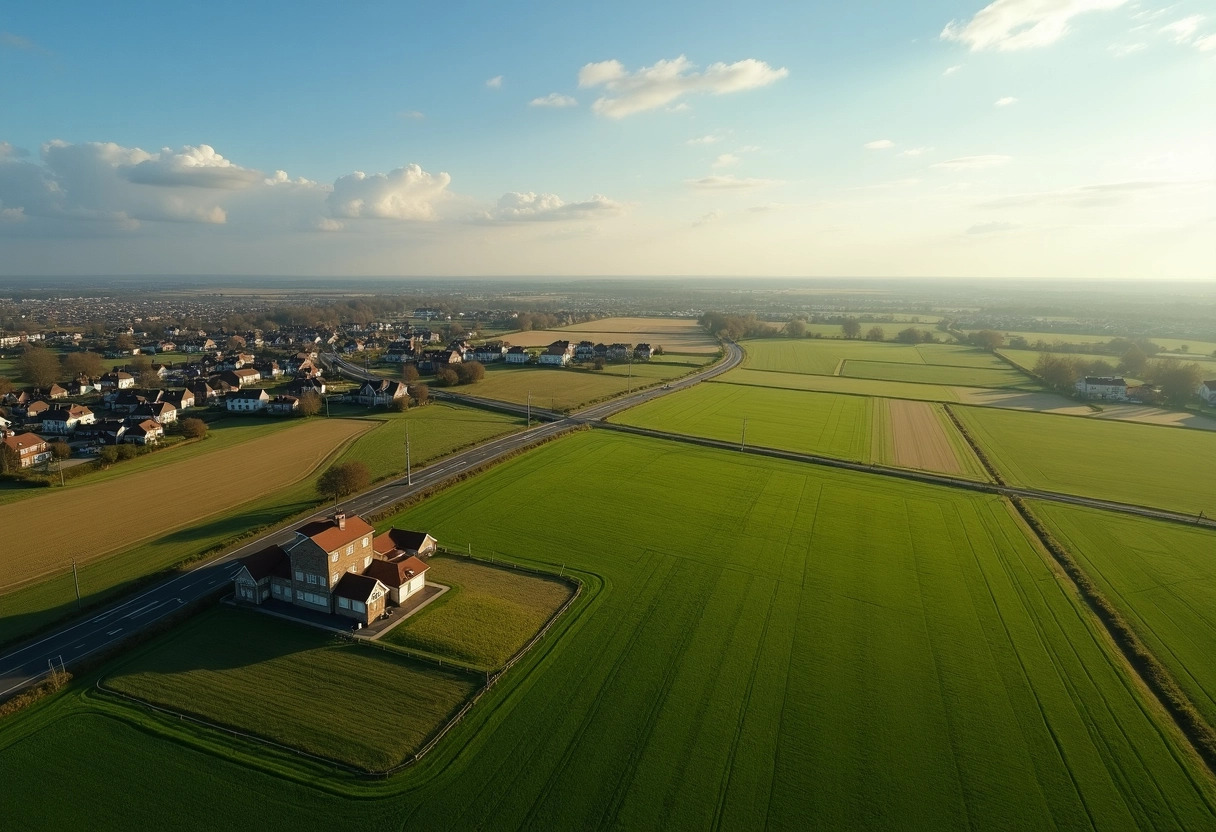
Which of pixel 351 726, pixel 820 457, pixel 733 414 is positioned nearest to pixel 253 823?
pixel 351 726

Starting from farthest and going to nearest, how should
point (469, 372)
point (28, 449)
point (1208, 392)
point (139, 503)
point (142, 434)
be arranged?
point (469, 372), point (1208, 392), point (142, 434), point (28, 449), point (139, 503)

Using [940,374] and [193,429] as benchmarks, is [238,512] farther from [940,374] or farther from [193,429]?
[940,374]

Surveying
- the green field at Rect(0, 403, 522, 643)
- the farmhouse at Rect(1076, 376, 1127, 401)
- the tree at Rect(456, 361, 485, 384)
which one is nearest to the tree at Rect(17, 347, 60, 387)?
the green field at Rect(0, 403, 522, 643)

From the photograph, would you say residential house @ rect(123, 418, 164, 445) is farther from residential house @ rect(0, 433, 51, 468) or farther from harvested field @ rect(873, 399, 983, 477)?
harvested field @ rect(873, 399, 983, 477)

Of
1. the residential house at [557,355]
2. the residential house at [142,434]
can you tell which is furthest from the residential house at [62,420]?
the residential house at [557,355]

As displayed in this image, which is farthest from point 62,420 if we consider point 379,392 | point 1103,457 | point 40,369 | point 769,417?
point 1103,457

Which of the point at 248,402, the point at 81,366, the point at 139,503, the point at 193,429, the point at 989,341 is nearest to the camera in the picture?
the point at 139,503
